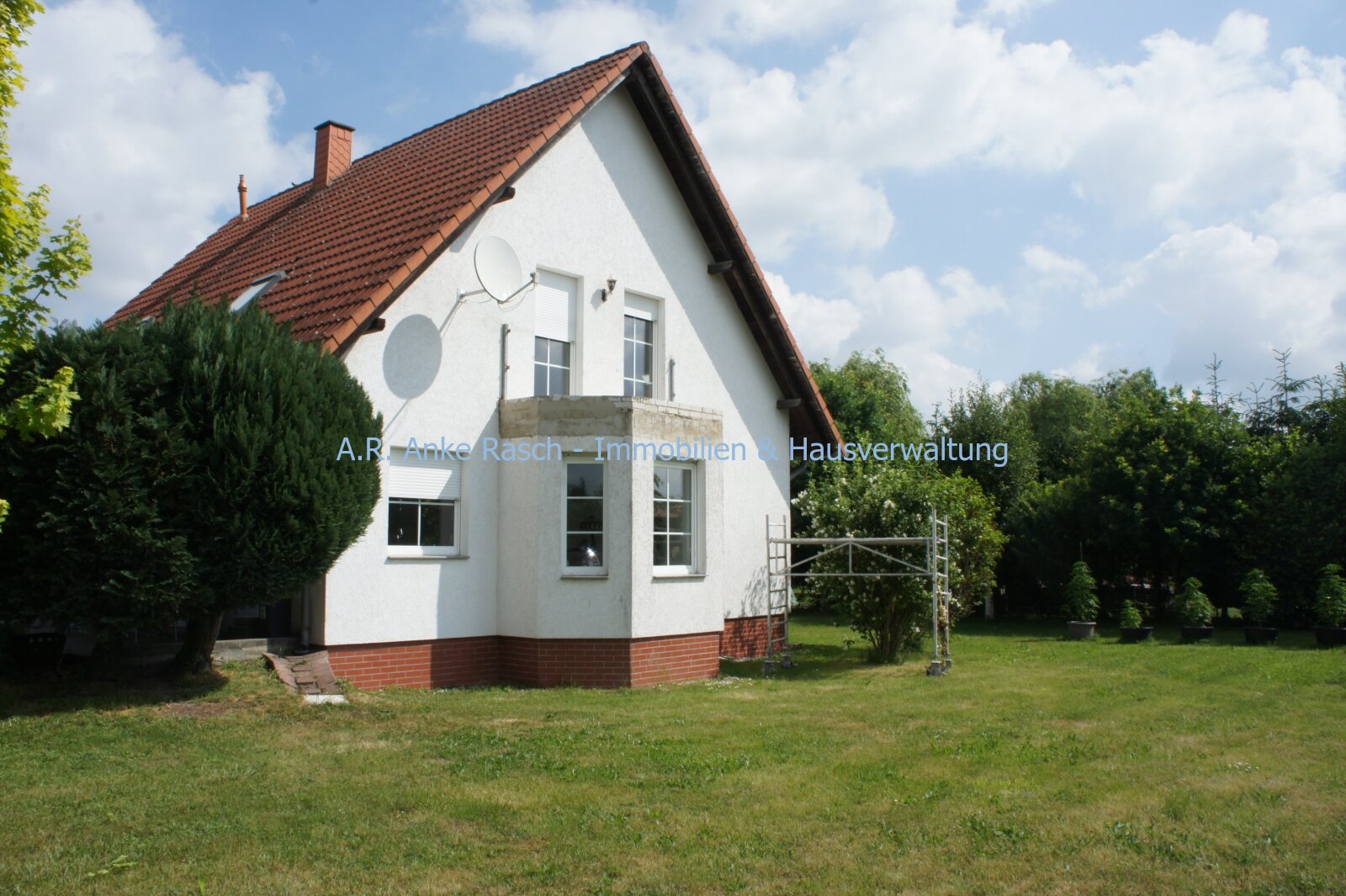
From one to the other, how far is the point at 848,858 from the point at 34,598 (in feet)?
25.3

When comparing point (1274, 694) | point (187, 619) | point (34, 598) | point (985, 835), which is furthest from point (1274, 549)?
point (34, 598)

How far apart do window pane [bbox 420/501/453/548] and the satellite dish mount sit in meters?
2.69

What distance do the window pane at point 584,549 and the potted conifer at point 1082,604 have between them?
1257 cm

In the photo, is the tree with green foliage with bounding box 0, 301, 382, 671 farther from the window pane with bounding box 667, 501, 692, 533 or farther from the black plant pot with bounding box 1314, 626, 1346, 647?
the black plant pot with bounding box 1314, 626, 1346, 647

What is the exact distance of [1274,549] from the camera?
73.7ft

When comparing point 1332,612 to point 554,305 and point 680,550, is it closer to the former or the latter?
point 680,550

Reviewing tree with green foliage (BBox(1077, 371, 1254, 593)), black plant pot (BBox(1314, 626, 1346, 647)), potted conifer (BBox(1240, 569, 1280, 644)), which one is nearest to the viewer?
black plant pot (BBox(1314, 626, 1346, 647))

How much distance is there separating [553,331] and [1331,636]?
1436cm

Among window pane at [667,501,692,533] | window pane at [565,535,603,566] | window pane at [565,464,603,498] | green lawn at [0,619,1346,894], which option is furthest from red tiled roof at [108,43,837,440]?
green lawn at [0,619,1346,894]

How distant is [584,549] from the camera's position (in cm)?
Answer: 1377

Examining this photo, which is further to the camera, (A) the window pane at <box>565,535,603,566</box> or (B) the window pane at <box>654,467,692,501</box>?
(B) the window pane at <box>654,467,692,501</box>

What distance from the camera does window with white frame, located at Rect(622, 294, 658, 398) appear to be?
16203mm

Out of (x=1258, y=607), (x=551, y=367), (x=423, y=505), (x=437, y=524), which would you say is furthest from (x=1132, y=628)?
(x=423, y=505)

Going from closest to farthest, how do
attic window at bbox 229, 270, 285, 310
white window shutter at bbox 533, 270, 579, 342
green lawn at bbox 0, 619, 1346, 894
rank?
1. green lawn at bbox 0, 619, 1346, 894
2. white window shutter at bbox 533, 270, 579, 342
3. attic window at bbox 229, 270, 285, 310
